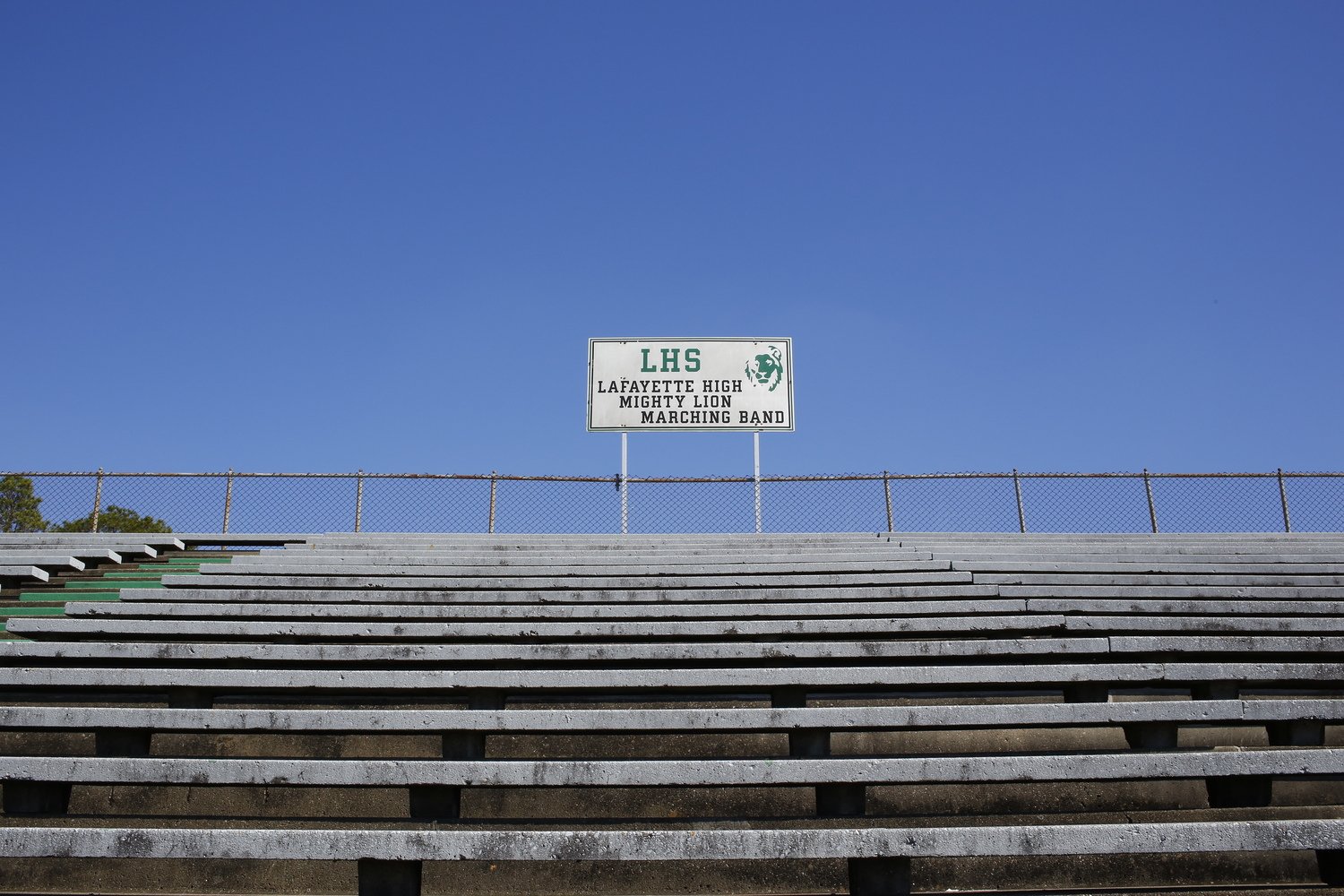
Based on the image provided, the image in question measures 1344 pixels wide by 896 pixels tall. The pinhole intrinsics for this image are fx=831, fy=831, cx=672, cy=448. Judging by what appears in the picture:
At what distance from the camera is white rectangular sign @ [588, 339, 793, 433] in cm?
1080

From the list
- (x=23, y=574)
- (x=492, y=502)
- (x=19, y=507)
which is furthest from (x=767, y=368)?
(x=19, y=507)

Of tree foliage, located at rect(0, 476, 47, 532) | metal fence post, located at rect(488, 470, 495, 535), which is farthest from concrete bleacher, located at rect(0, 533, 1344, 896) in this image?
tree foliage, located at rect(0, 476, 47, 532)

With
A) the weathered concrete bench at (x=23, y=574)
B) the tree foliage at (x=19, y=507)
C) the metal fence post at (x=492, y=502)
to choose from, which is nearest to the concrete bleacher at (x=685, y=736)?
the weathered concrete bench at (x=23, y=574)

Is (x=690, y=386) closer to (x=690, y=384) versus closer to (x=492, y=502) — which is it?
(x=690, y=384)

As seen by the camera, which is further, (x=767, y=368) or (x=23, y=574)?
(x=767, y=368)

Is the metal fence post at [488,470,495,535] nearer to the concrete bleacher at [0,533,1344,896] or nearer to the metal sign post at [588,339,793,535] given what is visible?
the metal sign post at [588,339,793,535]

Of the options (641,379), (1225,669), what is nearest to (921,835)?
(1225,669)

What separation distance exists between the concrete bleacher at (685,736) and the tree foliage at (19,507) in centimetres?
1983

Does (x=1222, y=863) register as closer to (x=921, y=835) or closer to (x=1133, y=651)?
(x=1133, y=651)

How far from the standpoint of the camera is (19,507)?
68.4 feet

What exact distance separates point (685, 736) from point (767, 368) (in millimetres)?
7463

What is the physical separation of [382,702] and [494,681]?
46.4 inches

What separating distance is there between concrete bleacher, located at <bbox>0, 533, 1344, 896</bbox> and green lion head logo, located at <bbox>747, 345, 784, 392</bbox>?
5.94 m

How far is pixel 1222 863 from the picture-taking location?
305 centimetres
